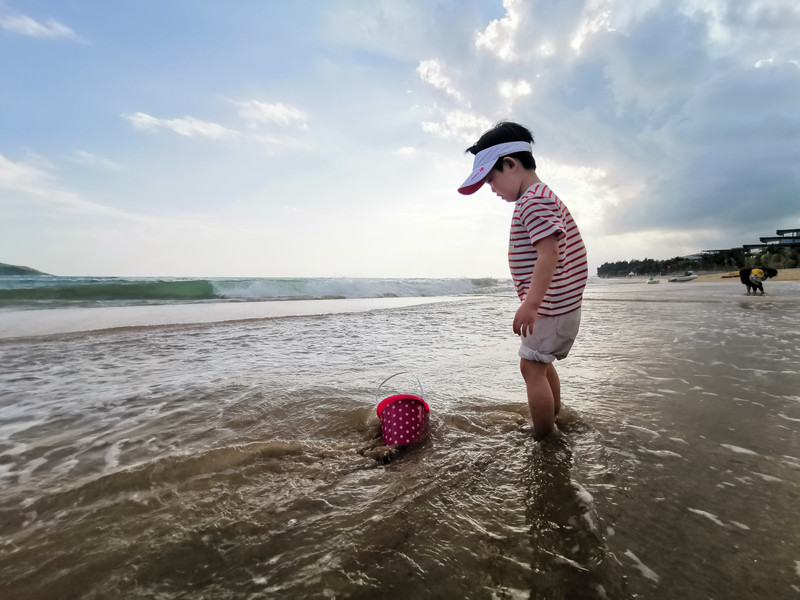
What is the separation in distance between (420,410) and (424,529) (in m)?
0.95

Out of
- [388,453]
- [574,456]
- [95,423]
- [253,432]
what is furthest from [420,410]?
[95,423]

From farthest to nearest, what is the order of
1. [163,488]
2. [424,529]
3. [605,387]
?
1. [605,387]
2. [163,488]
3. [424,529]

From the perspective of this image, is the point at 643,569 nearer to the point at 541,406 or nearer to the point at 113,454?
the point at 541,406

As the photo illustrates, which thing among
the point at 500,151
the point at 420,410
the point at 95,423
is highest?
the point at 500,151

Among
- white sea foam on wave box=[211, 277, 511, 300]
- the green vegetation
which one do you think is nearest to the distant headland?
white sea foam on wave box=[211, 277, 511, 300]

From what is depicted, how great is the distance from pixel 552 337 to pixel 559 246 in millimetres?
572

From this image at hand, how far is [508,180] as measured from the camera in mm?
2436

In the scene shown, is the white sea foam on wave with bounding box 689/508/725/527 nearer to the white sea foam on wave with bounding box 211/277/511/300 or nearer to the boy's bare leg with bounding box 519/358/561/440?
the boy's bare leg with bounding box 519/358/561/440

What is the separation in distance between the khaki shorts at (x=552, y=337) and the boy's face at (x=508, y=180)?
2.78 feet

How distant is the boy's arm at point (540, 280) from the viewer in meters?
2.12

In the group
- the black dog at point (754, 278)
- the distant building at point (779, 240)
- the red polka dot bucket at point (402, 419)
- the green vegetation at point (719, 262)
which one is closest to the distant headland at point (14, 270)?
the red polka dot bucket at point (402, 419)

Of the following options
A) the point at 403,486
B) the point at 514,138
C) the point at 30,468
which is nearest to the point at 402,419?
the point at 403,486

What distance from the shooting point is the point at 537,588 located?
111 cm

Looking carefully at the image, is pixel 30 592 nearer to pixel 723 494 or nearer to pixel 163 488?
pixel 163 488
